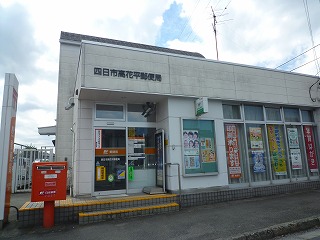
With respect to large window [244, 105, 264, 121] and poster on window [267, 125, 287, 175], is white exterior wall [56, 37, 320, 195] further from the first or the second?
poster on window [267, 125, 287, 175]

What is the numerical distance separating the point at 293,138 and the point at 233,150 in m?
3.22

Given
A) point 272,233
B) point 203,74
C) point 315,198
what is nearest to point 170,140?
point 203,74

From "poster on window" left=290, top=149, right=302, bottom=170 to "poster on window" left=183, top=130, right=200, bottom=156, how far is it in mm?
4595

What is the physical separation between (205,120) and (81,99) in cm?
419

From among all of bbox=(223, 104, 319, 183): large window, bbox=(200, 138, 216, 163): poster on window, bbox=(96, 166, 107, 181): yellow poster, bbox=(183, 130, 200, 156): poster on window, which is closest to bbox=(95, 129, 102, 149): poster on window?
bbox=(96, 166, 107, 181): yellow poster

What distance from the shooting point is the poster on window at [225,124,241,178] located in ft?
28.7

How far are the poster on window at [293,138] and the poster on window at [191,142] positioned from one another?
15.0 ft

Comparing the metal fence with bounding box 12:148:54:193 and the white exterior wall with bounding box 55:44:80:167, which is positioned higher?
the white exterior wall with bounding box 55:44:80:167

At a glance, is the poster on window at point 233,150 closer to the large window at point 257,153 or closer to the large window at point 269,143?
the large window at point 269,143

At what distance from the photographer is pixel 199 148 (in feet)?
26.8

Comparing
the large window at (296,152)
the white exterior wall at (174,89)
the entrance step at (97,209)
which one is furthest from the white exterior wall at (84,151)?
the large window at (296,152)

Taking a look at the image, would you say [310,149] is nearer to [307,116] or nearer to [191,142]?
[307,116]

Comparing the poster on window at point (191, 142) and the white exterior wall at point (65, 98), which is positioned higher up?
the white exterior wall at point (65, 98)

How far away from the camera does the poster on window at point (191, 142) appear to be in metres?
7.96
